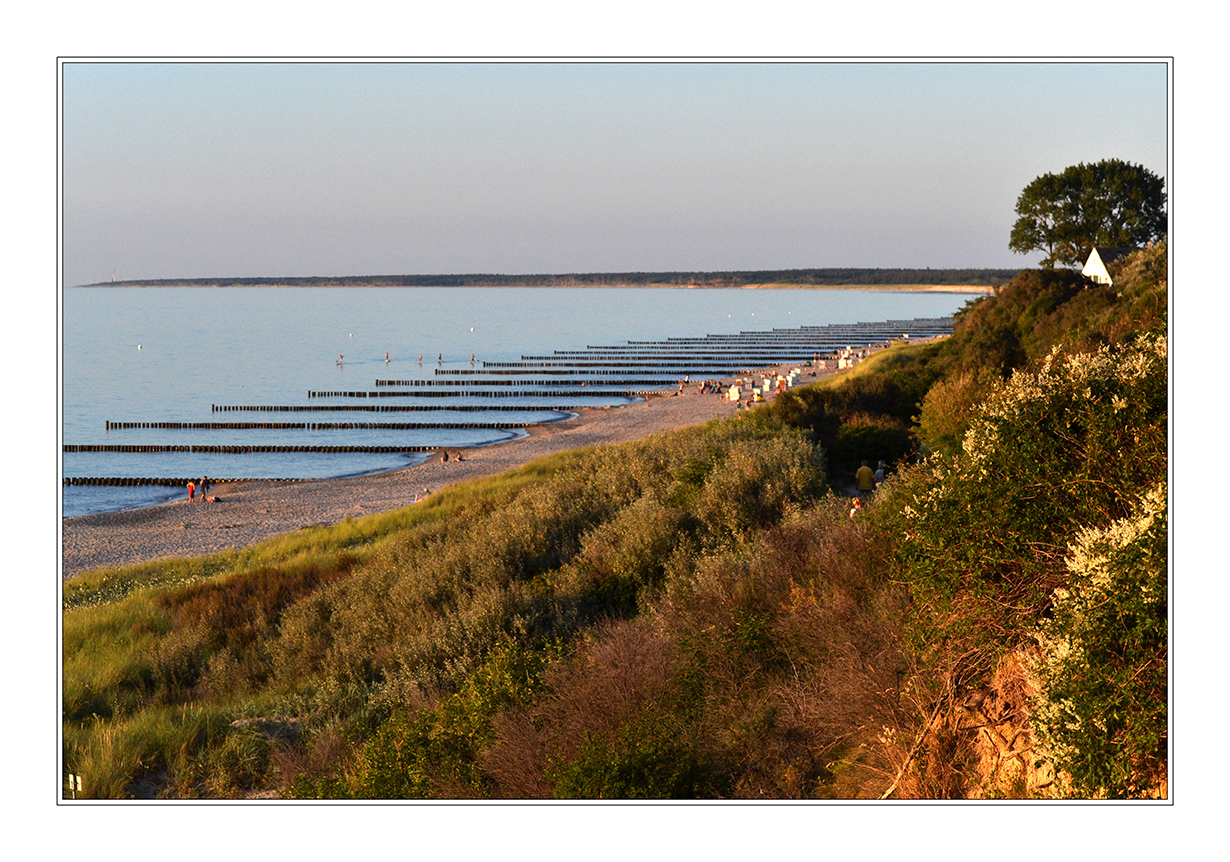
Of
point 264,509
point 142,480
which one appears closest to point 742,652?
point 264,509

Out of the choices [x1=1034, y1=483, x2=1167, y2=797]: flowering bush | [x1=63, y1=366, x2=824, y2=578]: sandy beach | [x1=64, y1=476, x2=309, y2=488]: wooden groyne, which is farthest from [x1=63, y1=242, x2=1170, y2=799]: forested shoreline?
A: [x1=64, y1=476, x2=309, y2=488]: wooden groyne

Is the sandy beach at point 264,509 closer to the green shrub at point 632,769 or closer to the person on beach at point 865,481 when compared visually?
the person on beach at point 865,481

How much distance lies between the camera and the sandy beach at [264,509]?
25781 millimetres

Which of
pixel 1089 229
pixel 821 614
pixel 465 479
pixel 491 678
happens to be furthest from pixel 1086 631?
pixel 1089 229

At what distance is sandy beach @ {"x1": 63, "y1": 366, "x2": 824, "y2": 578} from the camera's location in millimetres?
25781

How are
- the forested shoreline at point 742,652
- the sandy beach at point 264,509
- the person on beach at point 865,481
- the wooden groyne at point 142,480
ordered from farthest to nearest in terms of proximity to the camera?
the wooden groyne at point 142,480 < the sandy beach at point 264,509 < the person on beach at point 865,481 < the forested shoreline at point 742,652

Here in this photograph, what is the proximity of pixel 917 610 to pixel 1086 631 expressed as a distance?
5.05 feet

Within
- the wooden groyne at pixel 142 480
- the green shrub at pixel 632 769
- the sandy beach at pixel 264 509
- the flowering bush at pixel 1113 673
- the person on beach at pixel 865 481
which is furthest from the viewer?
the wooden groyne at pixel 142 480

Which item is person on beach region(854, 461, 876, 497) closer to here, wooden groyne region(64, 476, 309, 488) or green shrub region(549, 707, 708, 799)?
green shrub region(549, 707, 708, 799)

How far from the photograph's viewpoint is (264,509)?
30906 millimetres

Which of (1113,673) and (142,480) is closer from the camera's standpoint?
(1113,673)

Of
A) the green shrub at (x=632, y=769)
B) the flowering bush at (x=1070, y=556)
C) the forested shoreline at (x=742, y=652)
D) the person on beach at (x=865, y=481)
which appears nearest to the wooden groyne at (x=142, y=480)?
the forested shoreline at (x=742, y=652)

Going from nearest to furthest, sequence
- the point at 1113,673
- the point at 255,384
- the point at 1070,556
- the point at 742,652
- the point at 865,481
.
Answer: the point at 1113,673
the point at 1070,556
the point at 742,652
the point at 865,481
the point at 255,384

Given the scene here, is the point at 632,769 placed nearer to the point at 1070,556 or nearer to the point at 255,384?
the point at 1070,556
